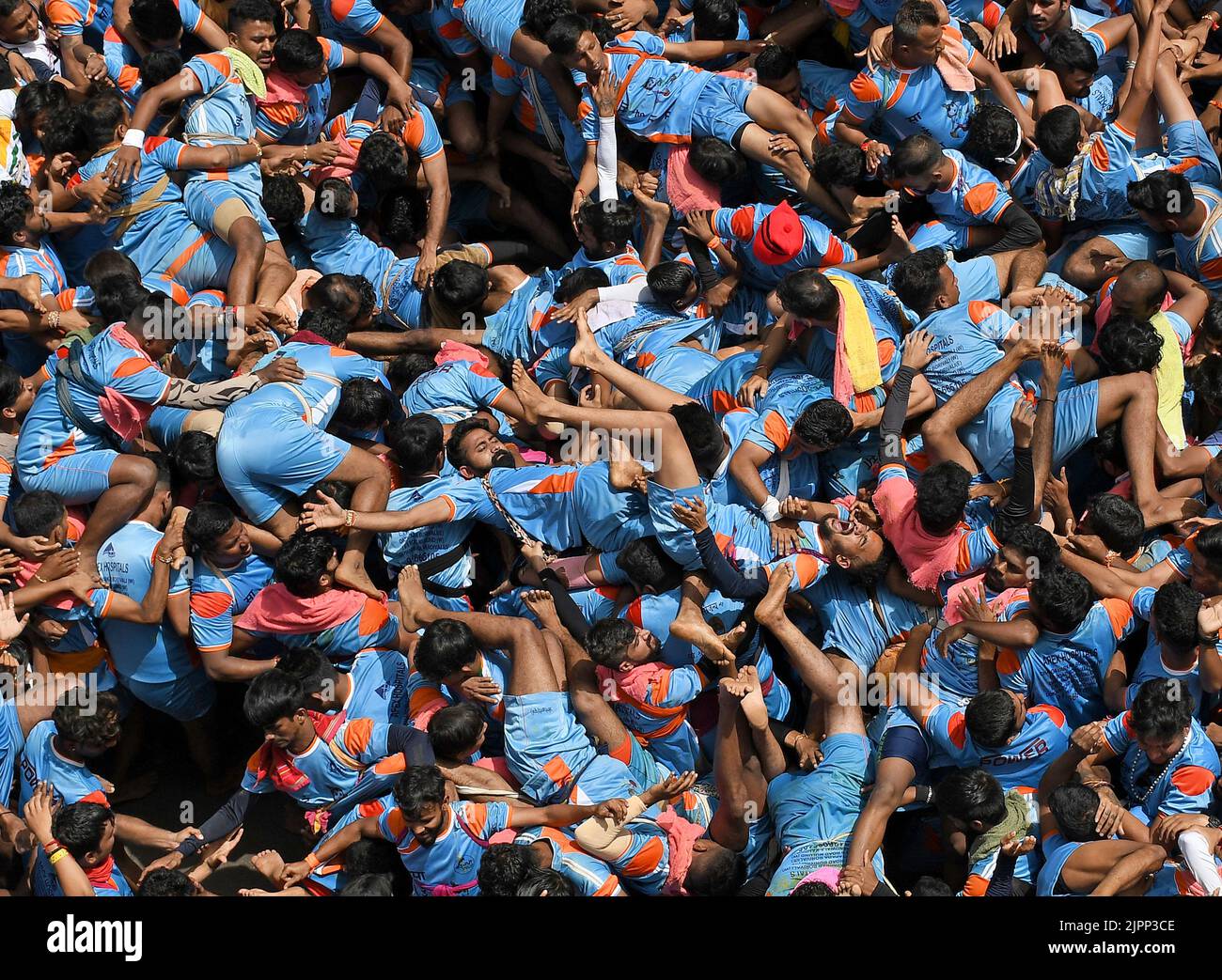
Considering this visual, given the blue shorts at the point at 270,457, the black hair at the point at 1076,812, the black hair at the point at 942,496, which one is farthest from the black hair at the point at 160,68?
the black hair at the point at 1076,812

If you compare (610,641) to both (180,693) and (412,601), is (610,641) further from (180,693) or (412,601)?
(180,693)

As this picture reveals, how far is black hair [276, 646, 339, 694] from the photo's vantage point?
22.4 feet

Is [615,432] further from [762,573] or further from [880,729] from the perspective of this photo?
[880,729]

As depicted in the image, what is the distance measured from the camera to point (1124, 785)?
21.2 ft

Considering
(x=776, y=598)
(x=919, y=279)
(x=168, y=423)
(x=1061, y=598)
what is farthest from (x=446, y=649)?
(x=919, y=279)

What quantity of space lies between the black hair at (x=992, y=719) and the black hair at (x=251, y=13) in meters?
5.13

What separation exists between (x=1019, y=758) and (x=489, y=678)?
2.22 m

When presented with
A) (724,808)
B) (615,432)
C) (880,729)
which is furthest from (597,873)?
(615,432)

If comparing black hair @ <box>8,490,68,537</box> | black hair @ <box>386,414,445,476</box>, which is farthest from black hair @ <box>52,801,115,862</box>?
black hair @ <box>386,414,445,476</box>

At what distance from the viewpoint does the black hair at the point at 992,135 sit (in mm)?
7996

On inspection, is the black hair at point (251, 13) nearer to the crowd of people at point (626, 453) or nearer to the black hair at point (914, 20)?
the crowd of people at point (626, 453)

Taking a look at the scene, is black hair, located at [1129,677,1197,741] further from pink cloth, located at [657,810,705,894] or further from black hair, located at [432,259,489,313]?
black hair, located at [432,259,489,313]

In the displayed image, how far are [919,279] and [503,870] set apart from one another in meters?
3.37

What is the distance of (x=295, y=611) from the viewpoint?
7.12 meters
